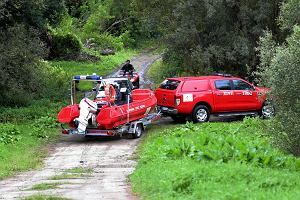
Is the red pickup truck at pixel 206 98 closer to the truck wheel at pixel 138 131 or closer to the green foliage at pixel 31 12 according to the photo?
the truck wheel at pixel 138 131

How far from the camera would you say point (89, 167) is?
15.4 metres

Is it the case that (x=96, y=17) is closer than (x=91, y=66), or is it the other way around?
(x=91, y=66)

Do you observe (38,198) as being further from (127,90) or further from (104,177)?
(127,90)

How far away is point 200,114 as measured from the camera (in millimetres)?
22344

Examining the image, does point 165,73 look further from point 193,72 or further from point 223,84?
point 223,84

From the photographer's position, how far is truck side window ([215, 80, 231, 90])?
22.6m

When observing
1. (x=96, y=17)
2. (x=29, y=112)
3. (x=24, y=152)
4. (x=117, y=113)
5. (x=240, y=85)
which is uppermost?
(x=96, y=17)

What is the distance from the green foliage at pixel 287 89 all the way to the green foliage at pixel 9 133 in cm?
919

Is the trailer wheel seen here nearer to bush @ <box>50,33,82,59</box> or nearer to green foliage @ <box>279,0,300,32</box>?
green foliage @ <box>279,0,300,32</box>

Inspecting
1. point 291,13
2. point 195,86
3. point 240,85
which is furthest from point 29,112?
point 291,13

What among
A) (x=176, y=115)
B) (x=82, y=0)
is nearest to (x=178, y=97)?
(x=176, y=115)

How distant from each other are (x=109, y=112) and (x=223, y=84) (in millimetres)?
5677

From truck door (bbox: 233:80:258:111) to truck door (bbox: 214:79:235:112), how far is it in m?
0.23

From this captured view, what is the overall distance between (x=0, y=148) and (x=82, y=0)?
3497 cm
